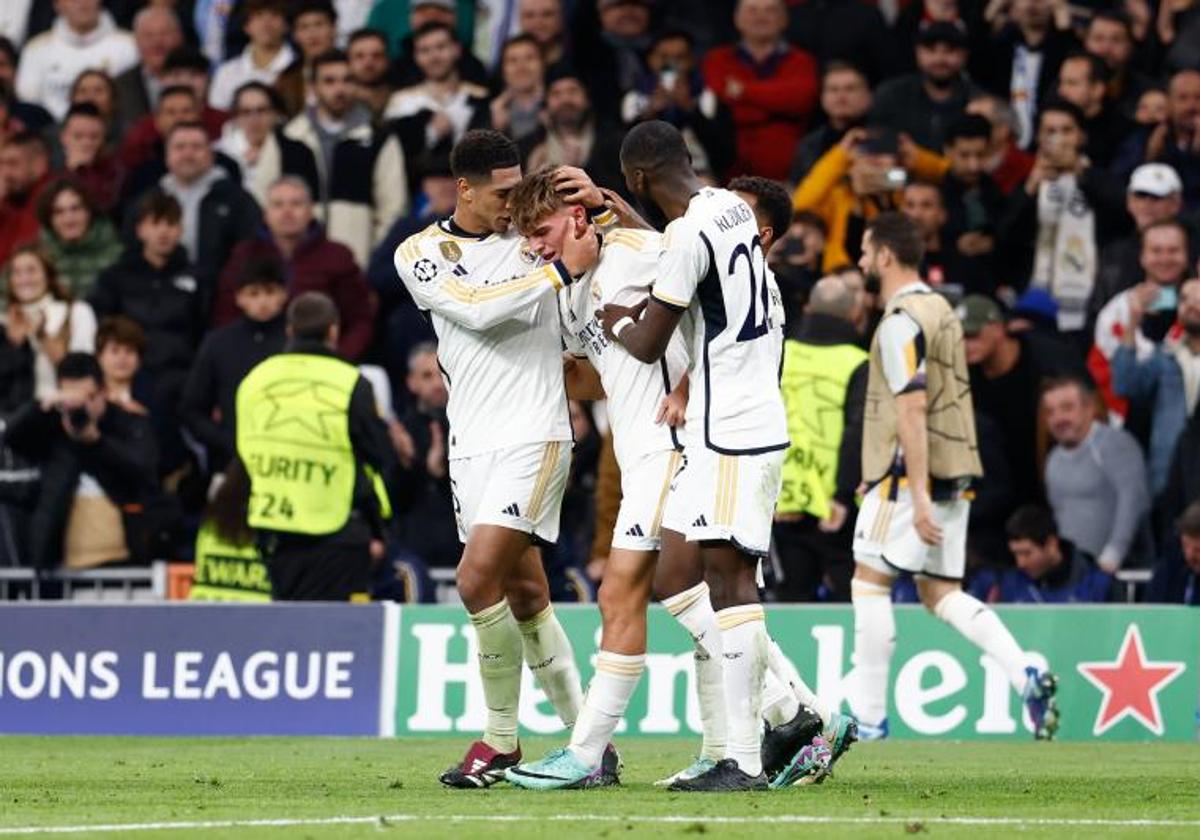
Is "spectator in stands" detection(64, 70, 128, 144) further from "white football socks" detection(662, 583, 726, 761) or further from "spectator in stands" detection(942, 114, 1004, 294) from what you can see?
"white football socks" detection(662, 583, 726, 761)

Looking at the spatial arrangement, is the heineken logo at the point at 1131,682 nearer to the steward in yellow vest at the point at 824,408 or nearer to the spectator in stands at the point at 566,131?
the steward in yellow vest at the point at 824,408

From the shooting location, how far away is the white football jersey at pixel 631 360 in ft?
32.9

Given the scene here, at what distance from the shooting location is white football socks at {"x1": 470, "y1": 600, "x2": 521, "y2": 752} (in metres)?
10.4

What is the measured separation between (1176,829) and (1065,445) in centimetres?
778

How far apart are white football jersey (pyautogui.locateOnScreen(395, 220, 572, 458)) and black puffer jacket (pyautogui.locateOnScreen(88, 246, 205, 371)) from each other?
7.54m

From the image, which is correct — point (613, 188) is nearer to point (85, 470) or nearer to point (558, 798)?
point (85, 470)

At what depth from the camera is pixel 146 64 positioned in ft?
68.2

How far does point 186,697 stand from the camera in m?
14.7

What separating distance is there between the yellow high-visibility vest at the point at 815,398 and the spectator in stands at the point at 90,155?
6.35 meters

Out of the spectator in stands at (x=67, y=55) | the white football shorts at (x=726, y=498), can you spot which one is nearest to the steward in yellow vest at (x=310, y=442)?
the white football shorts at (x=726, y=498)


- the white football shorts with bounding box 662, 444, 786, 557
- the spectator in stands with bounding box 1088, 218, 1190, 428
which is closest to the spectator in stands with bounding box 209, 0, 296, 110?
the spectator in stands with bounding box 1088, 218, 1190, 428

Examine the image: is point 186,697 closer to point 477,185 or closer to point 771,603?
point 771,603

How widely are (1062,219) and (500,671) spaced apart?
824 cm

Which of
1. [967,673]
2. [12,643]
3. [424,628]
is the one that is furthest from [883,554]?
[12,643]
